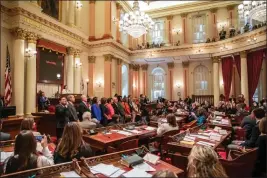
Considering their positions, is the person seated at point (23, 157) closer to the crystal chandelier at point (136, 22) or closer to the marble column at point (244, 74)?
the crystal chandelier at point (136, 22)

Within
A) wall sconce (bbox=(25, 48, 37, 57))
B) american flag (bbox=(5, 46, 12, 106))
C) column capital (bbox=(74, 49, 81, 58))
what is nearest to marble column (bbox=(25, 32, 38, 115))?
wall sconce (bbox=(25, 48, 37, 57))

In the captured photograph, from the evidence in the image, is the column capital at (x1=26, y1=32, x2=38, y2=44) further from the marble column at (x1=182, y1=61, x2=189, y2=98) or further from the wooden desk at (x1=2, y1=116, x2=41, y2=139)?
the marble column at (x1=182, y1=61, x2=189, y2=98)

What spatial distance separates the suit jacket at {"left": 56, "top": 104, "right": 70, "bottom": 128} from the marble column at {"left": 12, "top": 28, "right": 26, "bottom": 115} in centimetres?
392

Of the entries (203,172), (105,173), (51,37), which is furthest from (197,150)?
(51,37)

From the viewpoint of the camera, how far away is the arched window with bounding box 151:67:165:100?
1769 centimetres

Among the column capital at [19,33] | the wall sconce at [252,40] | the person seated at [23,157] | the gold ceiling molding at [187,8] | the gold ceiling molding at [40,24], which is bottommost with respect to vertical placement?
the person seated at [23,157]

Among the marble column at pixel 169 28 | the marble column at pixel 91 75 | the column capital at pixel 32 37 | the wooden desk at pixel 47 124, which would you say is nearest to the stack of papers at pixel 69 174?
the wooden desk at pixel 47 124

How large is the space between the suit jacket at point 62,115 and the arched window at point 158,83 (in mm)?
13164

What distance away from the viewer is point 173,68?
17.1 meters

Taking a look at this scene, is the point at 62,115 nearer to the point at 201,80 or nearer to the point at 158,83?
the point at 158,83

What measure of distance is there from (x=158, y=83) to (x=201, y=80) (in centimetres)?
369

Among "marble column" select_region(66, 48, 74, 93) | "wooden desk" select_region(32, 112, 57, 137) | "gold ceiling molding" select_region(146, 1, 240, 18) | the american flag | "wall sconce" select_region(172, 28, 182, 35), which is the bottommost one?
"wooden desk" select_region(32, 112, 57, 137)

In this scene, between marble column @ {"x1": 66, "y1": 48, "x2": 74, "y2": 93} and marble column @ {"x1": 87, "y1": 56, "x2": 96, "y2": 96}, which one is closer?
marble column @ {"x1": 66, "y1": 48, "x2": 74, "y2": 93}

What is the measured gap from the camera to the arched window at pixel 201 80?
16.5 meters
